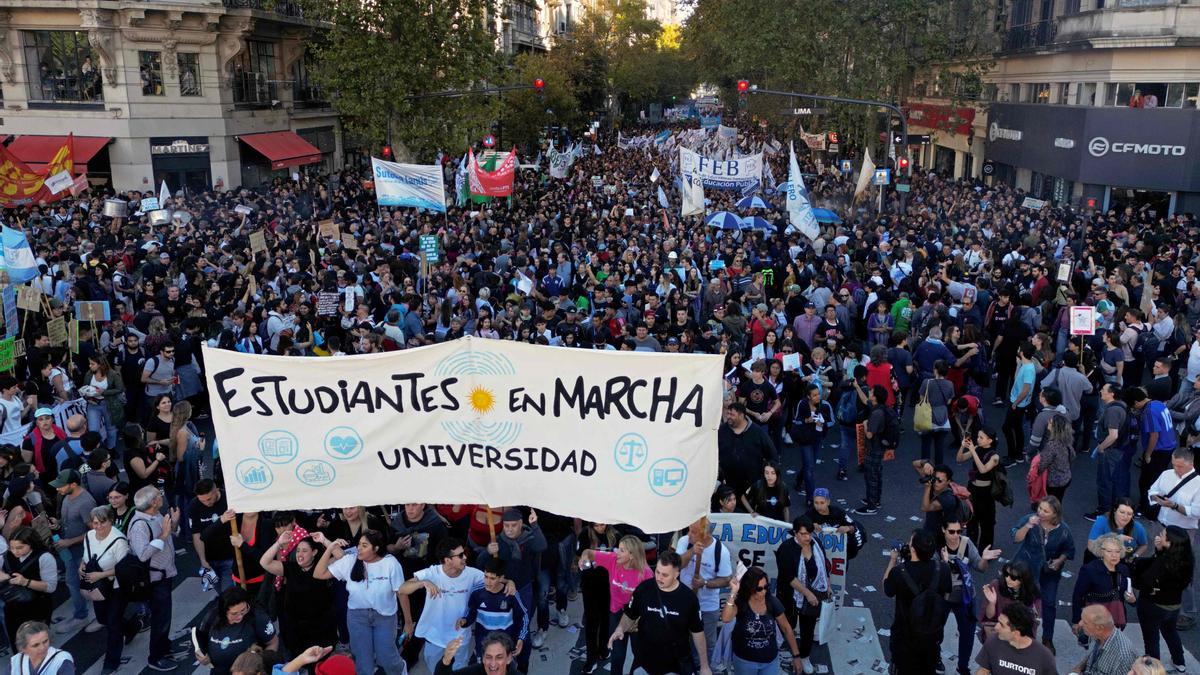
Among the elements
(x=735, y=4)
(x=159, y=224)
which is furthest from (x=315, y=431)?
(x=735, y=4)

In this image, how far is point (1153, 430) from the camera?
9773 mm

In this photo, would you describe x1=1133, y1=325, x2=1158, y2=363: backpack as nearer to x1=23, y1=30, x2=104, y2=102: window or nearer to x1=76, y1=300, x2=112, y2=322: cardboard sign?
x1=76, y1=300, x2=112, y2=322: cardboard sign

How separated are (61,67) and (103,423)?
25808 mm

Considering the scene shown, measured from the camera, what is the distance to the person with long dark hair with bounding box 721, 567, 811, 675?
632 cm

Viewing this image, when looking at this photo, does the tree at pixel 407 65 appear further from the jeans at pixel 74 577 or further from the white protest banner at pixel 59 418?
the jeans at pixel 74 577

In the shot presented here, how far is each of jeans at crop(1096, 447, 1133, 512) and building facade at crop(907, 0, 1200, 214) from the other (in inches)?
682

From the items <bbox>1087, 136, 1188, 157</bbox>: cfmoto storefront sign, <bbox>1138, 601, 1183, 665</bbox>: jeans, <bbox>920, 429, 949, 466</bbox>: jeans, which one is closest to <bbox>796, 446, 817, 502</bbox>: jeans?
<bbox>920, 429, 949, 466</bbox>: jeans

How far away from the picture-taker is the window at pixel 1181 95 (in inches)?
1114

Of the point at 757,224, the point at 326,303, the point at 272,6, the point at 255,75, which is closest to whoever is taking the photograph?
the point at 326,303

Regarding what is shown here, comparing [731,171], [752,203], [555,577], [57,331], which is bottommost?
[555,577]

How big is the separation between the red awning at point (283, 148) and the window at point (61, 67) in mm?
4872

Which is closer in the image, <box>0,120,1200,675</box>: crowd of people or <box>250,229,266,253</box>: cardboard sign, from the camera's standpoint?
<box>0,120,1200,675</box>: crowd of people

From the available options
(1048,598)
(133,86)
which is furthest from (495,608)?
(133,86)

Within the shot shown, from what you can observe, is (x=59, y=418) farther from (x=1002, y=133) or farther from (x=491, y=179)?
(x=1002, y=133)
